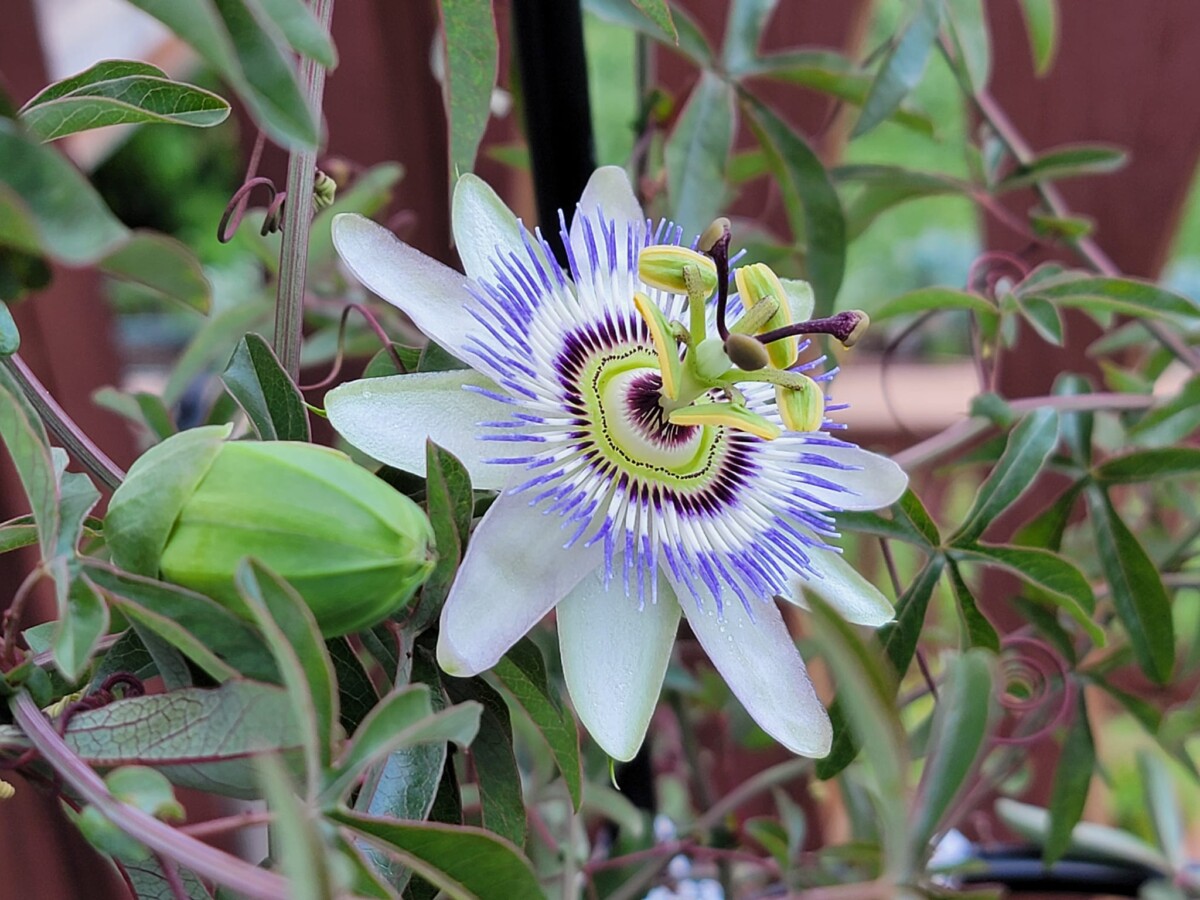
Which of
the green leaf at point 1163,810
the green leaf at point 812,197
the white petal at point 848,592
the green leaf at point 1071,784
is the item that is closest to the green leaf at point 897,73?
the green leaf at point 812,197

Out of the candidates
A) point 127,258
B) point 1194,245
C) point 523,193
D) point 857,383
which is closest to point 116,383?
point 523,193

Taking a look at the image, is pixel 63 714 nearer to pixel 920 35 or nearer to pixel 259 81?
pixel 259 81

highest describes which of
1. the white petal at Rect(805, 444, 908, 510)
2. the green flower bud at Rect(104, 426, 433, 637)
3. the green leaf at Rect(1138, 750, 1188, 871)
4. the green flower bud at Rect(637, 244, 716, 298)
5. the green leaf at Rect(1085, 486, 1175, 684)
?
the green flower bud at Rect(637, 244, 716, 298)

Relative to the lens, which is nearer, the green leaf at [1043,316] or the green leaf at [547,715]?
the green leaf at [547,715]

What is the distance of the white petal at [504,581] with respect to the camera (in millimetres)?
370

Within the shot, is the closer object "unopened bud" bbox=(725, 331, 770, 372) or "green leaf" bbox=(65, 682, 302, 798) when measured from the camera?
"green leaf" bbox=(65, 682, 302, 798)

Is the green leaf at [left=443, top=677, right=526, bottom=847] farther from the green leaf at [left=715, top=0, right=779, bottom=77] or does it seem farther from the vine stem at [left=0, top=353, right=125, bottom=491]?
the green leaf at [left=715, top=0, right=779, bottom=77]

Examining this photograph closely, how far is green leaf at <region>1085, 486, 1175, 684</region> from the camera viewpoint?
609mm

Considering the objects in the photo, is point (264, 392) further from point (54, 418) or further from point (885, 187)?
point (885, 187)

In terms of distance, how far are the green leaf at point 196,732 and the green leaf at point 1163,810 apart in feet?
2.67

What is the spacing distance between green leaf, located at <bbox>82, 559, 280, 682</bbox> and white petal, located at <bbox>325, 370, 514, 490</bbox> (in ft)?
0.34

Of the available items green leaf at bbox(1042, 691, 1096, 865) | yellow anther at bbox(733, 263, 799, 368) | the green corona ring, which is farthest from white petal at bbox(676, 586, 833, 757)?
green leaf at bbox(1042, 691, 1096, 865)

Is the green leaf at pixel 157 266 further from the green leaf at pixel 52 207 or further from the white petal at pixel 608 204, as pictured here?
the white petal at pixel 608 204

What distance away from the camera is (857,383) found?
4.96 ft
